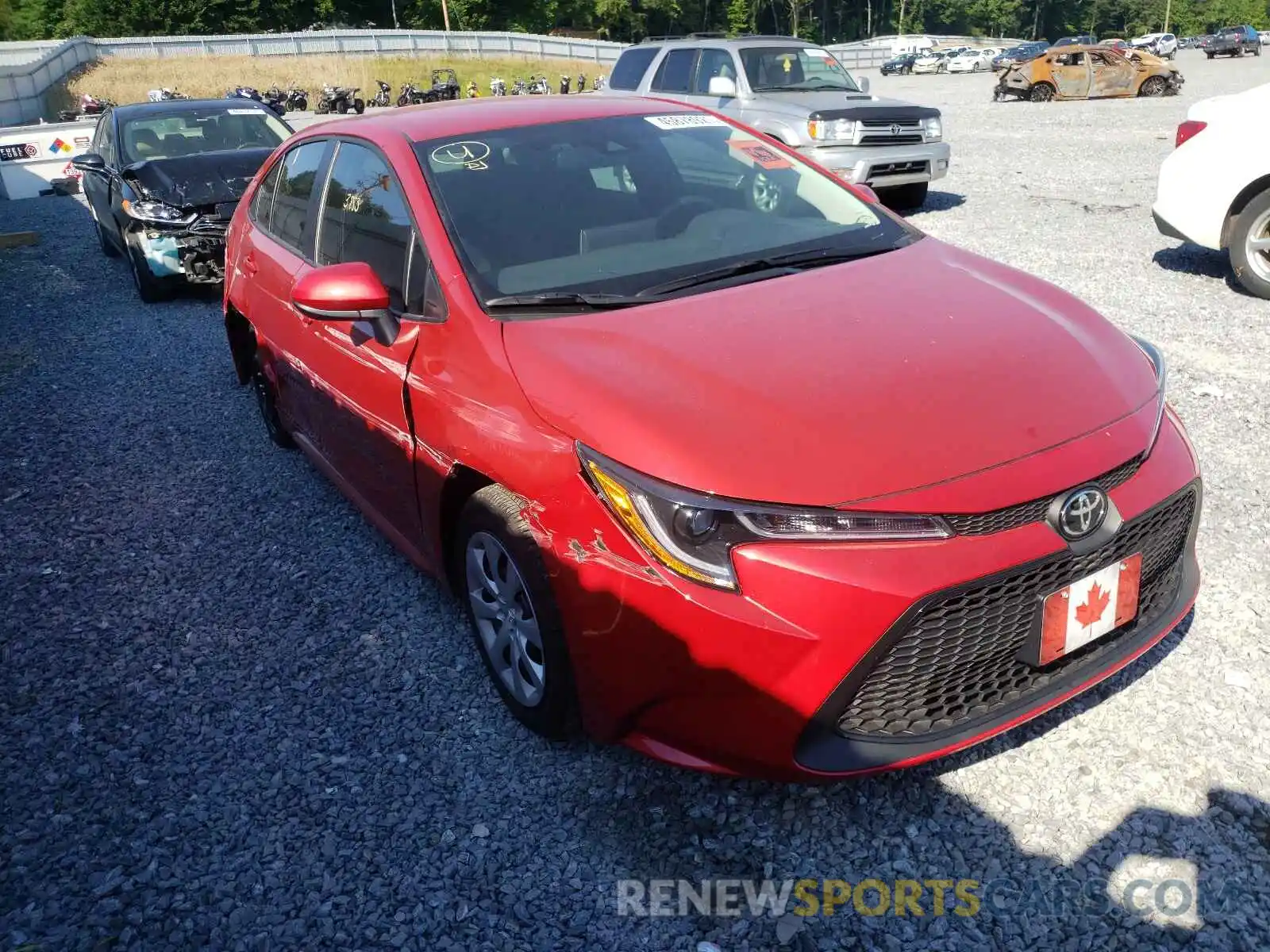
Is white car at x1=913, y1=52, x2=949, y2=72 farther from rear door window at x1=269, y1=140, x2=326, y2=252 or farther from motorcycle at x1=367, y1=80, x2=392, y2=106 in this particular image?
rear door window at x1=269, y1=140, x2=326, y2=252

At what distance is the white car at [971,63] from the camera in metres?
49.7

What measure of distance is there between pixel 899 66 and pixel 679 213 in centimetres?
5518

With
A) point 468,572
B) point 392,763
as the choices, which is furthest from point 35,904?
point 468,572

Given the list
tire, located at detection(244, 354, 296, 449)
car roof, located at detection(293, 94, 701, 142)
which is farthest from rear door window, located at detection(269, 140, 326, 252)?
tire, located at detection(244, 354, 296, 449)

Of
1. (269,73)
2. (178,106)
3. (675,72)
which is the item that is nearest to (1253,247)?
(675,72)

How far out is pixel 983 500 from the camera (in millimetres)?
2129

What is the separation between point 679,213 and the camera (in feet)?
11.0

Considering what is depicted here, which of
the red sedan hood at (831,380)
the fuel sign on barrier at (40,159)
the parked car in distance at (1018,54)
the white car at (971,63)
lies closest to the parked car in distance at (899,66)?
the white car at (971,63)

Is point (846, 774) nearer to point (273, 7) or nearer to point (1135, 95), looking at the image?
point (1135, 95)

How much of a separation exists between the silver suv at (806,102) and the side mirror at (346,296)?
7.57 m

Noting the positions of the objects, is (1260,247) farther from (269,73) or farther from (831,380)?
(269,73)

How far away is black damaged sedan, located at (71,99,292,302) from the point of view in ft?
27.6

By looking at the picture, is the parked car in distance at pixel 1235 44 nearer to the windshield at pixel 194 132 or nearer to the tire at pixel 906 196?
the tire at pixel 906 196

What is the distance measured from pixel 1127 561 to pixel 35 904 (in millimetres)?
2837
